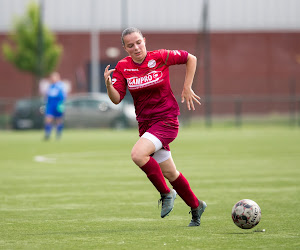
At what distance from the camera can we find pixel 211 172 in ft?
45.2

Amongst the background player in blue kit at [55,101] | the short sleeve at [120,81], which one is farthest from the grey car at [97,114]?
the short sleeve at [120,81]

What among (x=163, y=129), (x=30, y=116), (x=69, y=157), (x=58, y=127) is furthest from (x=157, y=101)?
(x=30, y=116)

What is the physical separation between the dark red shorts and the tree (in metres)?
37.0

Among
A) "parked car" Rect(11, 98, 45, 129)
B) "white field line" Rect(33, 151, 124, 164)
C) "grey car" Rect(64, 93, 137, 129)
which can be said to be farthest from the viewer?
"parked car" Rect(11, 98, 45, 129)

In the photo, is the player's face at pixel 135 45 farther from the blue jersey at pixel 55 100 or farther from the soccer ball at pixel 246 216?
the blue jersey at pixel 55 100

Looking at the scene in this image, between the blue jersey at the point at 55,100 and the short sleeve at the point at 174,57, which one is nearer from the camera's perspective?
the short sleeve at the point at 174,57

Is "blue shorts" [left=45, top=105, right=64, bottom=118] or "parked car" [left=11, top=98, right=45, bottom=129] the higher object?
"blue shorts" [left=45, top=105, right=64, bottom=118]

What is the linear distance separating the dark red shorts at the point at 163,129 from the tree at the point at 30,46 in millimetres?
36959

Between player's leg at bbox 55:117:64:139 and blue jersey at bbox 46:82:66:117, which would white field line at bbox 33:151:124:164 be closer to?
player's leg at bbox 55:117:64:139

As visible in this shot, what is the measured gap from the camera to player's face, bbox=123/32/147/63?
7.84 m

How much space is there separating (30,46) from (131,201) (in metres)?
36.8

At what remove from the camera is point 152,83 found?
793cm

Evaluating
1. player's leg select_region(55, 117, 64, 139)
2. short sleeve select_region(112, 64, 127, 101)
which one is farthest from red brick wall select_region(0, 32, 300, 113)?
short sleeve select_region(112, 64, 127, 101)

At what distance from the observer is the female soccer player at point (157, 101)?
781 cm
